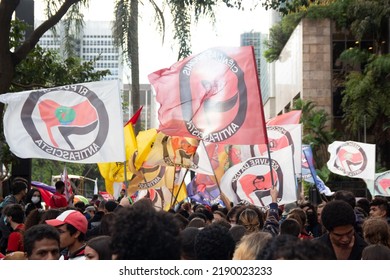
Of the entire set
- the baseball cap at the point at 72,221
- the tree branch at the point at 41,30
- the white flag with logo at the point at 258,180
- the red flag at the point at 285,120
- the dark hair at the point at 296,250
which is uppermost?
the tree branch at the point at 41,30

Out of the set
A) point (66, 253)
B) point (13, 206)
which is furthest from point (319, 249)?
point (13, 206)

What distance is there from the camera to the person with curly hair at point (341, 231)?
5.77m

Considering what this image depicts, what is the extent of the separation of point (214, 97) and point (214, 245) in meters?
6.05

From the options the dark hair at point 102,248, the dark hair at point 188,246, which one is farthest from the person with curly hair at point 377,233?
the dark hair at point 102,248

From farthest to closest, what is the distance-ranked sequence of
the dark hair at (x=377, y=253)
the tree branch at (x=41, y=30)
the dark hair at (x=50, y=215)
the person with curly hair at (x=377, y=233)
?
1. the tree branch at (x=41, y=30)
2. the dark hair at (x=50, y=215)
3. the person with curly hair at (x=377, y=233)
4. the dark hair at (x=377, y=253)

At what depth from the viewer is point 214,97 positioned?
10656 millimetres

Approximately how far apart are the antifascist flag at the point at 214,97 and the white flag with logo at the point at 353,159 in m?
8.80

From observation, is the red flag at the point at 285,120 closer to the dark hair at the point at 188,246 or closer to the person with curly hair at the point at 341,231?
the person with curly hair at the point at 341,231

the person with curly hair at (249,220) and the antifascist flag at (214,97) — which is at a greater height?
the antifascist flag at (214,97)

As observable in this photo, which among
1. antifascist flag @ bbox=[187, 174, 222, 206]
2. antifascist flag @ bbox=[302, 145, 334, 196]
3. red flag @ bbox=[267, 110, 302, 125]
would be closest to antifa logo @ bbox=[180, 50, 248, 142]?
red flag @ bbox=[267, 110, 302, 125]

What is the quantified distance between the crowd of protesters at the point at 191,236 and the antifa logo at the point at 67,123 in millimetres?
947

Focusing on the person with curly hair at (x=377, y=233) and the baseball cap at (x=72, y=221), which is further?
the baseball cap at (x=72, y=221)

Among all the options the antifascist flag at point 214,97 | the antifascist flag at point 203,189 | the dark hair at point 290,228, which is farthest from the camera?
the antifascist flag at point 203,189
